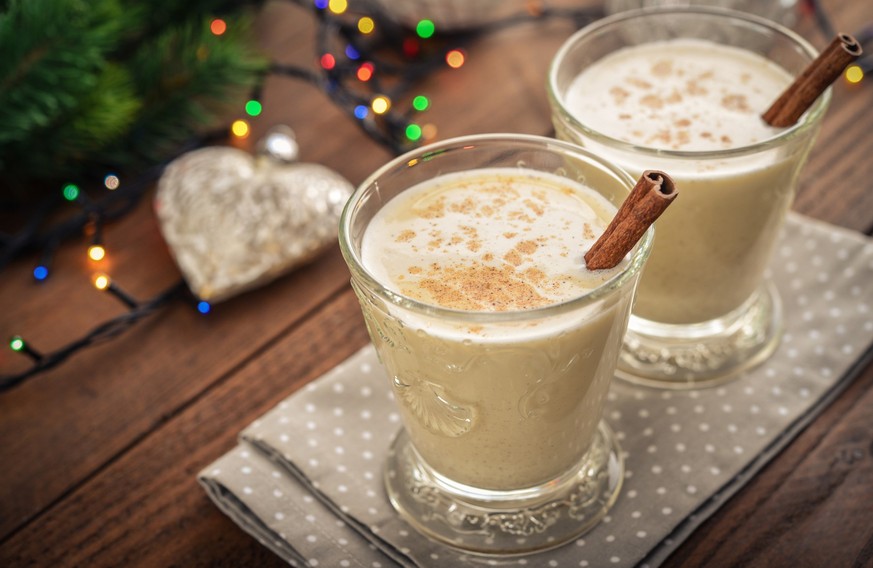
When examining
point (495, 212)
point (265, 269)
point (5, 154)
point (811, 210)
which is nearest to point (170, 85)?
point (5, 154)

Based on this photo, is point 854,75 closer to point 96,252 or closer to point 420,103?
point 420,103

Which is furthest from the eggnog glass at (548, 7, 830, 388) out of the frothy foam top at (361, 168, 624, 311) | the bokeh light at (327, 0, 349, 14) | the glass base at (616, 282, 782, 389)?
the bokeh light at (327, 0, 349, 14)

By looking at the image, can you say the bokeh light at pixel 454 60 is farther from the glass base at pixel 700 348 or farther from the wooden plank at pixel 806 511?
the wooden plank at pixel 806 511

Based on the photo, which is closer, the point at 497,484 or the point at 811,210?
the point at 497,484

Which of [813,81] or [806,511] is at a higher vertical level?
[813,81]

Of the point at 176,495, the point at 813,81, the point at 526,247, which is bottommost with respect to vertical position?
the point at 176,495

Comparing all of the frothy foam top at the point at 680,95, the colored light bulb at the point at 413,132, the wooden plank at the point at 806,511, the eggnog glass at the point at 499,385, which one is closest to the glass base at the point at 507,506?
the eggnog glass at the point at 499,385

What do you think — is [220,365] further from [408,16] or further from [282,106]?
[408,16]

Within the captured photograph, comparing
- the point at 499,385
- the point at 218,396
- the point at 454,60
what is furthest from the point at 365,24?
the point at 499,385
